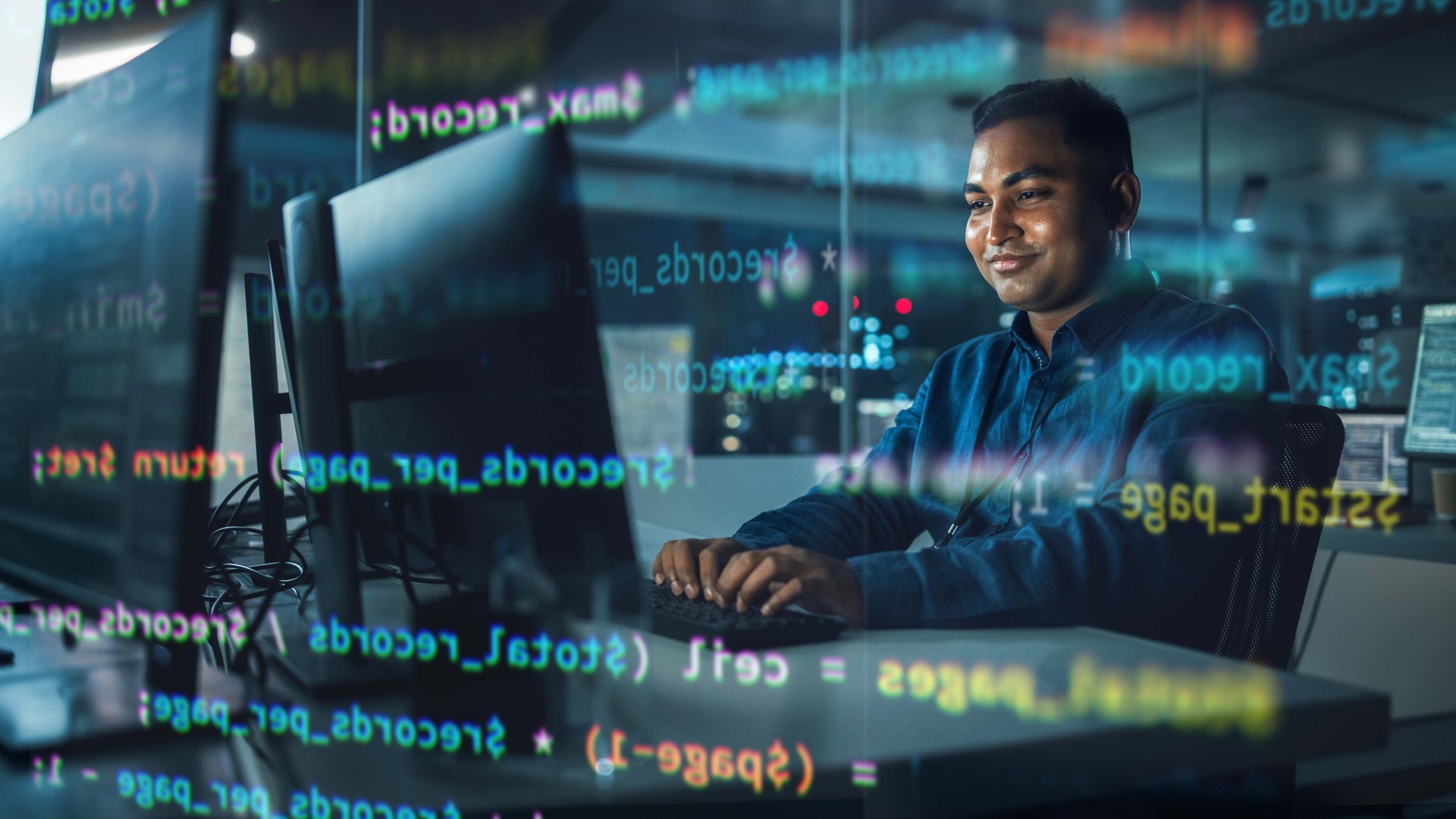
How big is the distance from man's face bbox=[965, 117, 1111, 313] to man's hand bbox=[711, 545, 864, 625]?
2.14 feet

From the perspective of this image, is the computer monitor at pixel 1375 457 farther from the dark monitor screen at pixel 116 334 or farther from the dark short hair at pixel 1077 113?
the dark monitor screen at pixel 116 334

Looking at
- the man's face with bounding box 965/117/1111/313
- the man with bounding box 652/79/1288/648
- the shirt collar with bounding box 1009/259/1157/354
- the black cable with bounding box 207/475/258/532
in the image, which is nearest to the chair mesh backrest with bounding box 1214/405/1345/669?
the man with bounding box 652/79/1288/648

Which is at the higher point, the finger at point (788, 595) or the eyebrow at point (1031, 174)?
the eyebrow at point (1031, 174)

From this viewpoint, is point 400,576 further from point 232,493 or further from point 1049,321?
point 1049,321

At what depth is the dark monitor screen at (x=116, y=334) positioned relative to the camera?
538 mm

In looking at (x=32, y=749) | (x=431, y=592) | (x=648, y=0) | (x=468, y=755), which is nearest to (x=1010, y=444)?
(x=431, y=592)

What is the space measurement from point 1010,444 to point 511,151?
811 mm

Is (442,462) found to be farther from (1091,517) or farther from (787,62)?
(787,62)

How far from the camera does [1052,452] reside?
3.74 feet

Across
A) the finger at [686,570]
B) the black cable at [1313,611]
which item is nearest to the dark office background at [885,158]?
the black cable at [1313,611]

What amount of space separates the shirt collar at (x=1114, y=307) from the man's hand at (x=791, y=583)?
0.57 m

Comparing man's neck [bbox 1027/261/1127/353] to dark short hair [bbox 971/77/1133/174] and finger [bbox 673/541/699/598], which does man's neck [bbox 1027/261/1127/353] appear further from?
finger [bbox 673/541/699/598]

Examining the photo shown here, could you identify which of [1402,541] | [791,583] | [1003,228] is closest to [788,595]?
[791,583]

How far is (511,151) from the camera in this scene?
0.62 m
